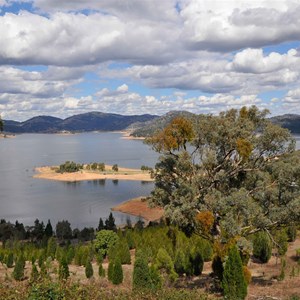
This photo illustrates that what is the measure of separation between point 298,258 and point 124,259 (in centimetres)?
1179

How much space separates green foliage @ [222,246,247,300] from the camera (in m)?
17.7

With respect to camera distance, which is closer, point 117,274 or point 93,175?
point 117,274

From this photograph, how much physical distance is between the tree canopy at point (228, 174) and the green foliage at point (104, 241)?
12.3 m

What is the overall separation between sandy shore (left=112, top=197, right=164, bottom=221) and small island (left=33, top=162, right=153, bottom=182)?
116ft

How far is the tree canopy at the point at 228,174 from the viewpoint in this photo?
19234mm

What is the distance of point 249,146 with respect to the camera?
19469 mm

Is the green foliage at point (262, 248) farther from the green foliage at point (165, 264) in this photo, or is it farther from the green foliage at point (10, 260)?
the green foliage at point (10, 260)

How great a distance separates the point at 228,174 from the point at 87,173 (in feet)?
334

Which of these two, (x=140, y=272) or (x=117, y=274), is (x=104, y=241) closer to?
(x=117, y=274)

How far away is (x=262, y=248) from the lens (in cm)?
2677

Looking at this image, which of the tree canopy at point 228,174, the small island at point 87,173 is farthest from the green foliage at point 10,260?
the small island at point 87,173

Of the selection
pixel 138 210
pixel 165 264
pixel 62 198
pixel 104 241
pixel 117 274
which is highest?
pixel 165 264

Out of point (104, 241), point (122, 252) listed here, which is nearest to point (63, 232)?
point (104, 241)

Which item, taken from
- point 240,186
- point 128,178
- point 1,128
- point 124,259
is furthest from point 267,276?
point 128,178
